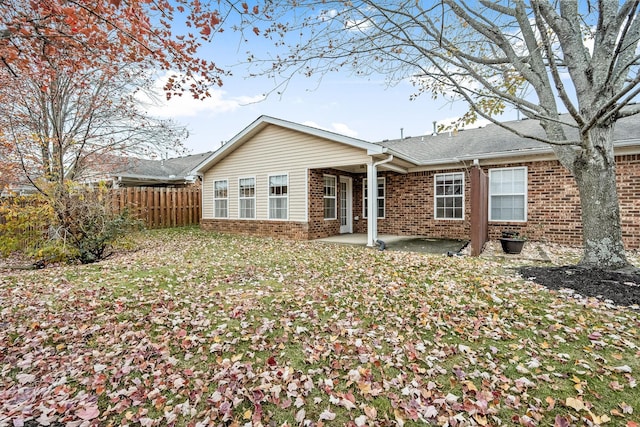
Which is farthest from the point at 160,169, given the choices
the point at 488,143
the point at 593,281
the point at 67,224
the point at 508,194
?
the point at 593,281

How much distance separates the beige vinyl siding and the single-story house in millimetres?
36

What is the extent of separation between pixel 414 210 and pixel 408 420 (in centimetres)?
1033

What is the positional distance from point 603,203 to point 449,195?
586cm

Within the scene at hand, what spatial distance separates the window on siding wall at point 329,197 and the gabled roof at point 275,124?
208cm

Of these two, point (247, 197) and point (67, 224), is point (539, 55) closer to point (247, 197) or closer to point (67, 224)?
point (247, 197)

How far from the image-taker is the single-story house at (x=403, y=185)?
→ 30.5 ft

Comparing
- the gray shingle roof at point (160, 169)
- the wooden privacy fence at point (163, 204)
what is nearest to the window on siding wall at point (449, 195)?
the gray shingle roof at point (160, 169)

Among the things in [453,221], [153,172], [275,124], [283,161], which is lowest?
[453,221]

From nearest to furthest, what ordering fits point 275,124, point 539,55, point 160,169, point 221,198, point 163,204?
point 539,55, point 275,124, point 221,198, point 163,204, point 160,169

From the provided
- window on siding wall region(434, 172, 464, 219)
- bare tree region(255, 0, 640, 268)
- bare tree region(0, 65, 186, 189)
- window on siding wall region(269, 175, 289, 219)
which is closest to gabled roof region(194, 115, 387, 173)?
bare tree region(0, 65, 186, 189)

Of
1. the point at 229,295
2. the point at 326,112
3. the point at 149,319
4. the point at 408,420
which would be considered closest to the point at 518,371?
the point at 408,420

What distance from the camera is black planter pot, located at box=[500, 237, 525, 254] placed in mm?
7797

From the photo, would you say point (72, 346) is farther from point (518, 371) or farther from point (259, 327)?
point (518, 371)

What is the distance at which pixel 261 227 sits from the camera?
12.4 meters
